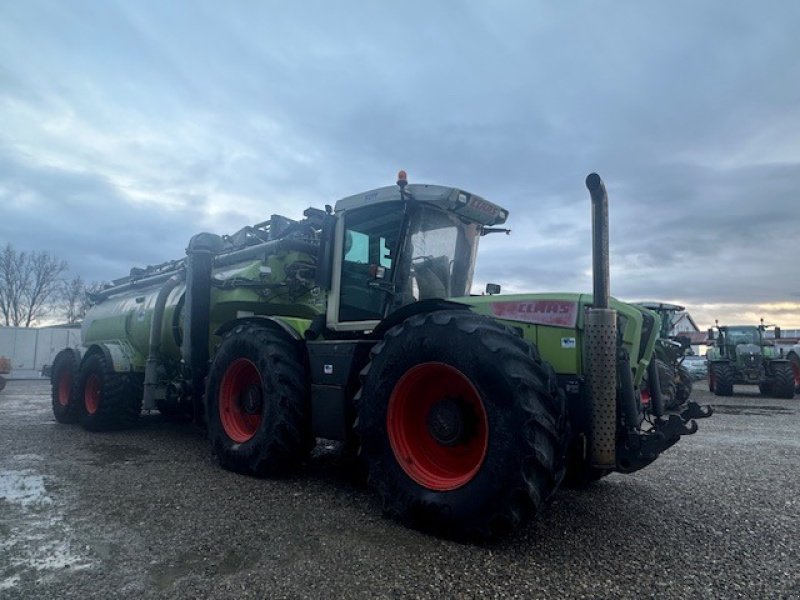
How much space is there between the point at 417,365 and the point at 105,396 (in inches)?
252

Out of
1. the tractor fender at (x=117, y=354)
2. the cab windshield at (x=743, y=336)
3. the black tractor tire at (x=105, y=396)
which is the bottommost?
the black tractor tire at (x=105, y=396)

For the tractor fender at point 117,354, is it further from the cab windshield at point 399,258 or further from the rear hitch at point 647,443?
the rear hitch at point 647,443

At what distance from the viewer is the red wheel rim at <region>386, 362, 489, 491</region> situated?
3986mm

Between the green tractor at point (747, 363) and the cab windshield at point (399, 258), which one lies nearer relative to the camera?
the cab windshield at point (399, 258)

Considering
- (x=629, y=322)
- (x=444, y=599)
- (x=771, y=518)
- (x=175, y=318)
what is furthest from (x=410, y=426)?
(x=175, y=318)

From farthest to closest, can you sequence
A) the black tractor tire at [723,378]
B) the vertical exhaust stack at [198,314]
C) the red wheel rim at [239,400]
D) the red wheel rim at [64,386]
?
the black tractor tire at [723,378] → the red wheel rim at [64,386] → the vertical exhaust stack at [198,314] → the red wheel rim at [239,400]

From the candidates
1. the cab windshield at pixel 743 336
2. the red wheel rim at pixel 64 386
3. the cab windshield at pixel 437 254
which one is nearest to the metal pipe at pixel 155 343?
the red wheel rim at pixel 64 386

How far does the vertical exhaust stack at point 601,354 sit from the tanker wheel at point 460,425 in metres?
0.27

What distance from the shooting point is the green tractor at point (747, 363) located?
18.7 meters

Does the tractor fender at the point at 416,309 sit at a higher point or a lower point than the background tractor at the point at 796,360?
higher

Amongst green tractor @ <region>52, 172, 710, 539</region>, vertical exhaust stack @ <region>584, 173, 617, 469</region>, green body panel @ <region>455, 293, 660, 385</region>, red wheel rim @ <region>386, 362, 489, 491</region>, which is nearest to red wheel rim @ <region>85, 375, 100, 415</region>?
green tractor @ <region>52, 172, 710, 539</region>

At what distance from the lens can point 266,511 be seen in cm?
437

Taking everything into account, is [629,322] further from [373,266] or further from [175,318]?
[175,318]

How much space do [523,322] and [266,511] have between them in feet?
8.18
